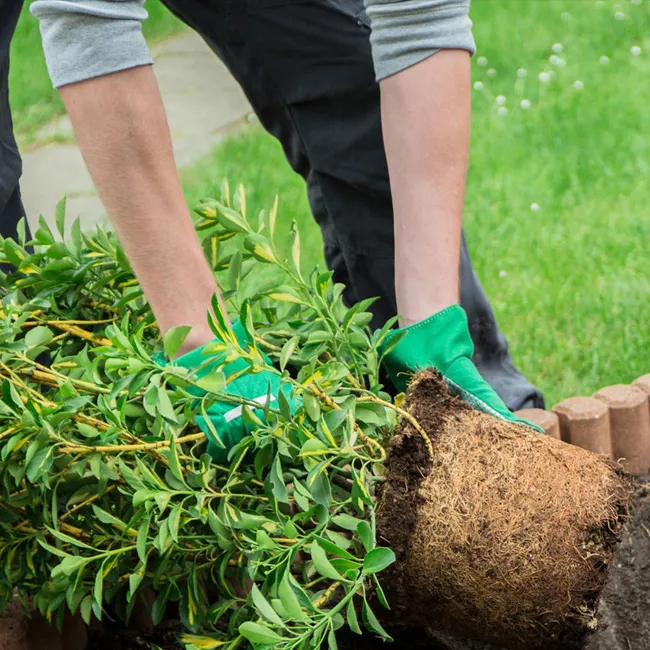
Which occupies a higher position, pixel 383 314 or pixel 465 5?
pixel 465 5

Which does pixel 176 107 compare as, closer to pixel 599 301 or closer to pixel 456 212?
pixel 599 301

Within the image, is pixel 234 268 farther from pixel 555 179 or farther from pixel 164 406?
pixel 555 179

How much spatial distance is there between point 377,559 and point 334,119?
1377 mm

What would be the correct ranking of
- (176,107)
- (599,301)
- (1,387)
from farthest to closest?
1. (176,107)
2. (599,301)
3. (1,387)

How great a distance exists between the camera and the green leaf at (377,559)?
1.10 m

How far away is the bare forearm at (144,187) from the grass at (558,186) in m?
1.37

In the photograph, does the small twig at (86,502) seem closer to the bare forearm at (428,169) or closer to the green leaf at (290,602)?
the green leaf at (290,602)

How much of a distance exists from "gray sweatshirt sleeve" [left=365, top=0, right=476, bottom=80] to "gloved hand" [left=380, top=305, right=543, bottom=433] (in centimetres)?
46

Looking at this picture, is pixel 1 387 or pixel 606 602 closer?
pixel 1 387

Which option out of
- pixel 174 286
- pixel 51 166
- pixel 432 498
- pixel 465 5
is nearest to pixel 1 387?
pixel 174 286

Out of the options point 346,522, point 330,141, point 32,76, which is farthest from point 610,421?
point 32,76

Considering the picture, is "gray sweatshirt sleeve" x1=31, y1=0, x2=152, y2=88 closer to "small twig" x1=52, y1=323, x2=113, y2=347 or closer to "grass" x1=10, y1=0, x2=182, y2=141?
"small twig" x1=52, y1=323, x2=113, y2=347

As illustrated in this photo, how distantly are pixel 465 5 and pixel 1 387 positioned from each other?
42.7 inches

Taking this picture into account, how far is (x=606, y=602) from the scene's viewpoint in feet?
6.08
